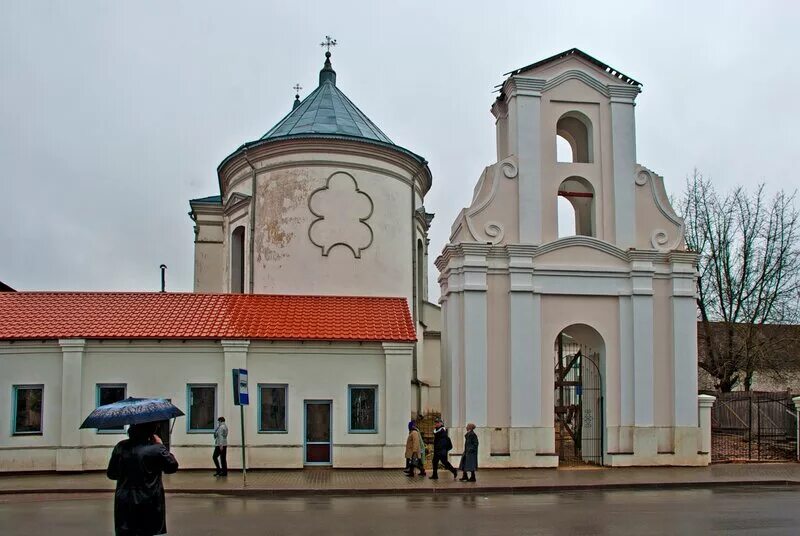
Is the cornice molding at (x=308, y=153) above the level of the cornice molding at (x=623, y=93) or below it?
below

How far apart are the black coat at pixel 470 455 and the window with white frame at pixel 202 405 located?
646cm

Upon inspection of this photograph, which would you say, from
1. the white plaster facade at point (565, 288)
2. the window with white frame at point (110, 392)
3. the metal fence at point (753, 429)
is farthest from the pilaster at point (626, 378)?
the window with white frame at point (110, 392)

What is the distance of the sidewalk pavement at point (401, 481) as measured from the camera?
58.2ft

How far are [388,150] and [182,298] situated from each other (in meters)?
9.15

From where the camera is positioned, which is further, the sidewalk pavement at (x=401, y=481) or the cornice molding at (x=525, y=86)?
the cornice molding at (x=525, y=86)

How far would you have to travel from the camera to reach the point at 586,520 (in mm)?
13617

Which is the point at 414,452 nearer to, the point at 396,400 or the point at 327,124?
the point at 396,400

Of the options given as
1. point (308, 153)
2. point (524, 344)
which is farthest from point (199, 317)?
point (524, 344)

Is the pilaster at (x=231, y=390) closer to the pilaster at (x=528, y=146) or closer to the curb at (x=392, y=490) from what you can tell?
the curb at (x=392, y=490)

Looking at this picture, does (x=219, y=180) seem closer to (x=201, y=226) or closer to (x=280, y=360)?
(x=201, y=226)

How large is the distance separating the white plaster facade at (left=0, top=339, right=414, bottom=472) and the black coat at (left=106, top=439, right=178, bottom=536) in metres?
12.7

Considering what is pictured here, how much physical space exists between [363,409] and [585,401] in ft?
21.2

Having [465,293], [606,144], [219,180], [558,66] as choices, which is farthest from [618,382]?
[219,180]

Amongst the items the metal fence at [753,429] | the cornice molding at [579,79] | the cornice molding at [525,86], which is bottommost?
the metal fence at [753,429]
